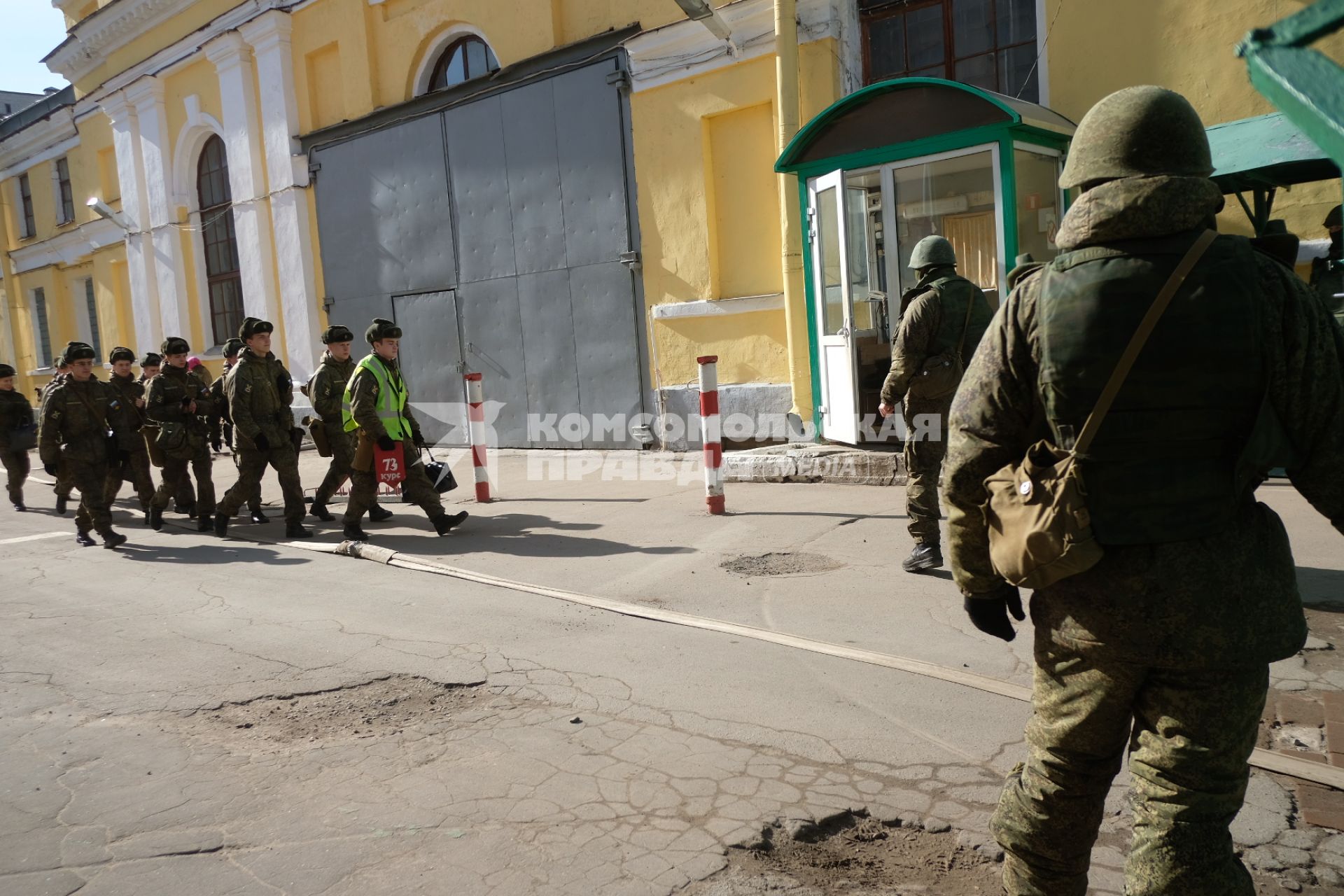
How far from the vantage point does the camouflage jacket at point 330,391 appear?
9.09 meters

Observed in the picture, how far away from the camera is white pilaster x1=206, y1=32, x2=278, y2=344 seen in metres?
17.4

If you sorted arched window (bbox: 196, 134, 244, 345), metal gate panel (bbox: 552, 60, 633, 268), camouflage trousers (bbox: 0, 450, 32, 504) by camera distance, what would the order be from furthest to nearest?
arched window (bbox: 196, 134, 244, 345), metal gate panel (bbox: 552, 60, 633, 268), camouflage trousers (bbox: 0, 450, 32, 504)

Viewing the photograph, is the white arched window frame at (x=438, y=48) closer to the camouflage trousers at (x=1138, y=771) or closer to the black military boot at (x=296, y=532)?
the black military boot at (x=296, y=532)

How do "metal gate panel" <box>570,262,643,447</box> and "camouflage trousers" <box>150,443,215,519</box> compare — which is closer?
"camouflage trousers" <box>150,443,215,519</box>

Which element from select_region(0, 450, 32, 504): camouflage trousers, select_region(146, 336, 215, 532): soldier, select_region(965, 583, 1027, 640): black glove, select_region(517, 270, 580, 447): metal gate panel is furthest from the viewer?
select_region(517, 270, 580, 447): metal gate panel

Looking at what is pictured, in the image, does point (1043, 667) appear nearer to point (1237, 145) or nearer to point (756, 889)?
point (756, 889)

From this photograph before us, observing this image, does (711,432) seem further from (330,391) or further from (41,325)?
(41,325)

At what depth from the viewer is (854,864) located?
9.65 feet

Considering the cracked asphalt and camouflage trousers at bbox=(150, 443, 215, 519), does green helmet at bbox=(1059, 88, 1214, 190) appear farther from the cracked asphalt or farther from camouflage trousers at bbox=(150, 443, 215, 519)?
camouflage trousers at bbox=(150, 443, 215, 519)

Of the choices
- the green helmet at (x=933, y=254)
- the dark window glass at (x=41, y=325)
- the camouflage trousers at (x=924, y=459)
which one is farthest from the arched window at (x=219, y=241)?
the camouflage trousers at (x=924, y=459)

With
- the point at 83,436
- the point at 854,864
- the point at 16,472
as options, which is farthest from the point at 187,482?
the point at 854,864

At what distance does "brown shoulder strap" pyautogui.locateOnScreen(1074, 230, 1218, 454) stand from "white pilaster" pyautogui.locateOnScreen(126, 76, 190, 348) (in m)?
21.3

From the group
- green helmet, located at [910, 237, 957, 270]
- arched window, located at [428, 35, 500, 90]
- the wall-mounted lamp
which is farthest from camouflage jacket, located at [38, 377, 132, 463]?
the wall-mounted lamp

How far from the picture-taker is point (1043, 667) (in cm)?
231
